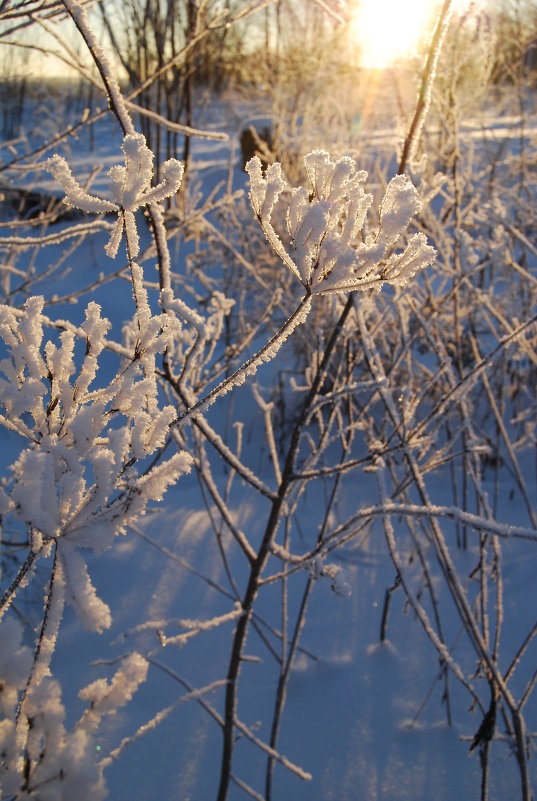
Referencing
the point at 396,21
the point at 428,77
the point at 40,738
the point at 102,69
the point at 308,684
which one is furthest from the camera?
the point at 308,684

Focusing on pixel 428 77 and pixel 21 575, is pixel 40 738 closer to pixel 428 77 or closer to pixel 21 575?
pixel 21 575

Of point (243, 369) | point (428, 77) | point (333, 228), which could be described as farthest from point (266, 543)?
point (428, 77)

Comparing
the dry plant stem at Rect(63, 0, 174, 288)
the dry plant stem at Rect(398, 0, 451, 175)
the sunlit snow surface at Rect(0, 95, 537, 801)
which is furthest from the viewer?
the sunlit snow surface at Rect(0, 95, 537, 801)

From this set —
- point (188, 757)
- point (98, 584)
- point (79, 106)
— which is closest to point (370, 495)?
point (98, 584)

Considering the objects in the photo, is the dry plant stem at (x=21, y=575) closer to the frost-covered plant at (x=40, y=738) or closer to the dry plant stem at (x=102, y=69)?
the frost-covered plant at (x=40, y=738)

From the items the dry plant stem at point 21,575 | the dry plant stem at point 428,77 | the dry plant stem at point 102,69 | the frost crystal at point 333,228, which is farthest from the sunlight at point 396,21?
the dry plant stem at point 21,575

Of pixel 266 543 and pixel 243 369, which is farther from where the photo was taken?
pixel 266 543

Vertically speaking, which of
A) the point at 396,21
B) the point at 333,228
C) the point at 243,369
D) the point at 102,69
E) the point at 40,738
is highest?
the point at 396,21

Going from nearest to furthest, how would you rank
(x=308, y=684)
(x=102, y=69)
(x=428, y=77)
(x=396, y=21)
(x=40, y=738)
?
(x=40, y=738) → (x=102, y=69) → (x=428, y=77) → (x=396, y=21) → (x=308, y=684)

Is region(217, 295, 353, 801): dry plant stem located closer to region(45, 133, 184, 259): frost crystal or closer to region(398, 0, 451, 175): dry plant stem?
region(398, 0, 451, 175): dry plant stem

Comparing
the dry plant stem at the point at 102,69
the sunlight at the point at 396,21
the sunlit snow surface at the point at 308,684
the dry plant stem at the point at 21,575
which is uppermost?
the sunlight at the point at 396,21

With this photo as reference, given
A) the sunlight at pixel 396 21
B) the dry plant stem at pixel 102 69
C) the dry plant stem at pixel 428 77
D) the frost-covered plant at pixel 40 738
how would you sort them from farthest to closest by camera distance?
the sunlight at pixel 396 21, the dry plant stem at pixel 428 77, the dry plant stem at pixel 102 69, the frost-covered plant at pixel 40 738

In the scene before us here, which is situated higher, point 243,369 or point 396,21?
point 396,21

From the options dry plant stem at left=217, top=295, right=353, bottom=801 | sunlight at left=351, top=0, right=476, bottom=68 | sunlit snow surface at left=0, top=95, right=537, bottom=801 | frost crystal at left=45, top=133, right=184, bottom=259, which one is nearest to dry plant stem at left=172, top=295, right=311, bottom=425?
frost crystal at left=45, top=133, right=184, bottom=259
